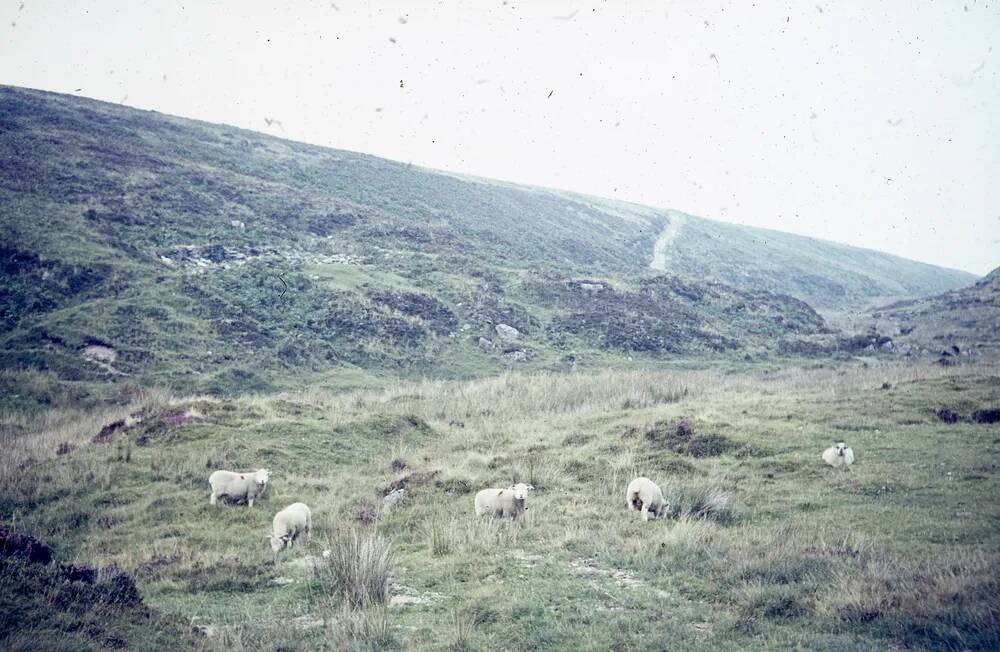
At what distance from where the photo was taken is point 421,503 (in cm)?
1450

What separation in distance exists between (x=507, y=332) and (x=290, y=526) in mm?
33129

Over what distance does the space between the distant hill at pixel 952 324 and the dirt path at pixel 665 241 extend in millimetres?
26690

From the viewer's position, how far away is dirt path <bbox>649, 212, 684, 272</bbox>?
86938 millimetres

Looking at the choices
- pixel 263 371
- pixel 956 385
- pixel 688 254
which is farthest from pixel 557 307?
pixel 688 254

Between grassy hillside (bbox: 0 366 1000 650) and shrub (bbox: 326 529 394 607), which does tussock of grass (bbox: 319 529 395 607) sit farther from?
grassy hillside (bbox: 0 366 1000 650)

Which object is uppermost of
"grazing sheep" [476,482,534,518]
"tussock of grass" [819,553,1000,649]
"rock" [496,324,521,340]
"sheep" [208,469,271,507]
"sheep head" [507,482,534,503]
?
"tussock of grass" [819,553,1000,649]

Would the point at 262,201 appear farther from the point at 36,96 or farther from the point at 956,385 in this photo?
the point at 956,385

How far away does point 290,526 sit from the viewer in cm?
1208

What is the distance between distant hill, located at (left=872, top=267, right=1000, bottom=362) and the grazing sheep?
3207 cm

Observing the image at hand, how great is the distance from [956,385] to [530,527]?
17689 mm

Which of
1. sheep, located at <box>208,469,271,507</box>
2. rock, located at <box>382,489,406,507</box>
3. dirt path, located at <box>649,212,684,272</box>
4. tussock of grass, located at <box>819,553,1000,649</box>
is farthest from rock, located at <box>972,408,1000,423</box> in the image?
dirt path, located at <box>649,212,684,272</box>

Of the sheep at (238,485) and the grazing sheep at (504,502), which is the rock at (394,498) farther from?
the sheep at (238,485)

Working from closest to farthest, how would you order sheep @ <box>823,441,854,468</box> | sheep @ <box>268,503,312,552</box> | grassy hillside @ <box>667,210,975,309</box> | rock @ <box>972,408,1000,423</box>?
sheep @ <box>268,503,312,552</box>, sheep @ <box>823,441,854,468</box>, rock @ <box>972,408,1000,423</box>, grassy hillside @ <box>667,210,975,309</box>

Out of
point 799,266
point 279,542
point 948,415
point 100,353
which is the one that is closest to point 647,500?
point 279,542
